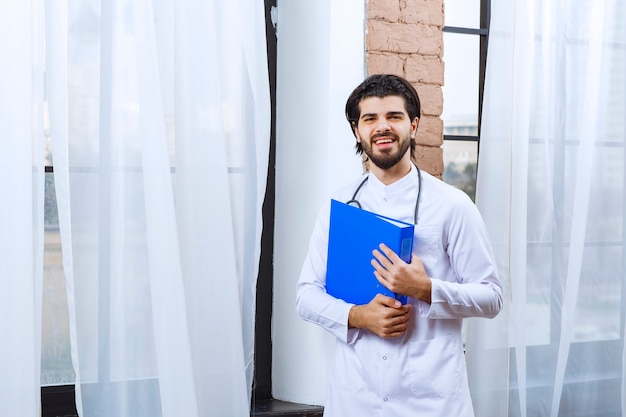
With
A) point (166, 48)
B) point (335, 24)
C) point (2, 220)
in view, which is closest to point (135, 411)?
point (2, 220)

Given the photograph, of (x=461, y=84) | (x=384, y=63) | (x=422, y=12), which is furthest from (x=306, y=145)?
(x=461, y=84)

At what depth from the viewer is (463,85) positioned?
2.77 m

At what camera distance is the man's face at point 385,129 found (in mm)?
1895

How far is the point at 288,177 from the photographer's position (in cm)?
247

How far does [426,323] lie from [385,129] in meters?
0.46

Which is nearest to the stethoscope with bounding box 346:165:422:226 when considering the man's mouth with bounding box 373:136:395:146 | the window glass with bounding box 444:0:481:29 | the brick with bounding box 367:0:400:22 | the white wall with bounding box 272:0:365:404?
the man's mouth with bounding box 373:136:395:146

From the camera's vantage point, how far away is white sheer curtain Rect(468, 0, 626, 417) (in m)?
2.55

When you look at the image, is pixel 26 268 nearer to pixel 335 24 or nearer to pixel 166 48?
pixel 166 48

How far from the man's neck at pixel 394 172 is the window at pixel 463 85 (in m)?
0.82

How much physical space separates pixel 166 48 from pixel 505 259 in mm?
1237

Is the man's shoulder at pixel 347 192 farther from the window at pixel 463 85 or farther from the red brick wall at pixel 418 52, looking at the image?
the window at pixel 463 85

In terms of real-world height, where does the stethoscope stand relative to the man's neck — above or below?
below

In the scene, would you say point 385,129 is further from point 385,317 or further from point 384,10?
point 384,10

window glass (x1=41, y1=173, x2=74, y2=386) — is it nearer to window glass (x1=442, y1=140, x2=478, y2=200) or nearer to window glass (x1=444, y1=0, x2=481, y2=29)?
window glass (x1=442, y1=140, x2=478, y2=200)
